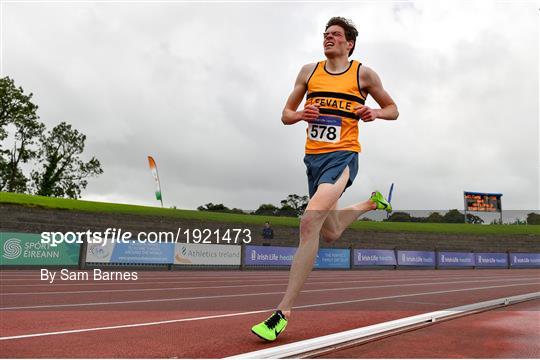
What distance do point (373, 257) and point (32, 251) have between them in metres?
18.4

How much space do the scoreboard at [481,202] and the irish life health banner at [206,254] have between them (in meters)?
29.9

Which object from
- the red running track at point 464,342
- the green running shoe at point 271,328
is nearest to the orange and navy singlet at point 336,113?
the green running shoe at point 271,328

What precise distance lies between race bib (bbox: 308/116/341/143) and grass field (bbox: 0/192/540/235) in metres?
25.3

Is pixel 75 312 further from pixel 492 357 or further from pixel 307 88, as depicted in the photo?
pixel 492 357

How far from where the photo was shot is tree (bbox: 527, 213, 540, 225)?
50.4 m

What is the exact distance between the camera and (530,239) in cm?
4203

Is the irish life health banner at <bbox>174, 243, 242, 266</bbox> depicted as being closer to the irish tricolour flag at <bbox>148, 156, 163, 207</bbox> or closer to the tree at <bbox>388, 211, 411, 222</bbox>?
the irish tricolour flag at <bbox>148, 156, 163, 207</bbox>

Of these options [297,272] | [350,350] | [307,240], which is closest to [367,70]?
[307,240]

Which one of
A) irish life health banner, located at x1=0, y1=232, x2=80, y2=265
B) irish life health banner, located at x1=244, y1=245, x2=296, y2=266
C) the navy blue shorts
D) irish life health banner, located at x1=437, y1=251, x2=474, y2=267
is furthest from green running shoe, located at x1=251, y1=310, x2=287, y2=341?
irish life health banner, located at x1=437, y1=251, x2=474, y2=267

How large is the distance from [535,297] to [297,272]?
5.06 m

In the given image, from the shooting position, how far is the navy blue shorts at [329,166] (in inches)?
138

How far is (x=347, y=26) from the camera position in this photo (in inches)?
146

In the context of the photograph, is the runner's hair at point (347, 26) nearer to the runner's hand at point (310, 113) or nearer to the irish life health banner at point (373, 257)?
the runner's hand at point (310, 113)

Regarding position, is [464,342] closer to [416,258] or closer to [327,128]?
[327,128]
